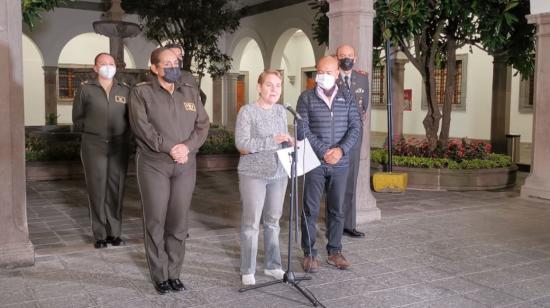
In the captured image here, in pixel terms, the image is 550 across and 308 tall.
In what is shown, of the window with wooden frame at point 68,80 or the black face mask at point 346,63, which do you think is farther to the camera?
the window with wooden frame at point 68,80

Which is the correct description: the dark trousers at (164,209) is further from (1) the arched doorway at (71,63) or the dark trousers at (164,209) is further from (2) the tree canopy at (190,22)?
(1) the arched doorway at (71,63)

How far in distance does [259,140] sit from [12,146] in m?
2.04

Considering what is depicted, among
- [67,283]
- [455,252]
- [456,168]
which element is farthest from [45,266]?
[456,168]

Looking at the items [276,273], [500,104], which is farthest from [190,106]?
[500,104]

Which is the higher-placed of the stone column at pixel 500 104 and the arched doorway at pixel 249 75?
the arched doorway at pixel 249 75

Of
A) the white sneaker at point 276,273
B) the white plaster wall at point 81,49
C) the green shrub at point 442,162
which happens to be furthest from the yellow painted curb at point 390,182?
the white plaster wall at point 81,49

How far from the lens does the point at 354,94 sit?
5.47 m

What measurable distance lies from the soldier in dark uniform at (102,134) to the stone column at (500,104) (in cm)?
996

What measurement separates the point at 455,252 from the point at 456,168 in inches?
168

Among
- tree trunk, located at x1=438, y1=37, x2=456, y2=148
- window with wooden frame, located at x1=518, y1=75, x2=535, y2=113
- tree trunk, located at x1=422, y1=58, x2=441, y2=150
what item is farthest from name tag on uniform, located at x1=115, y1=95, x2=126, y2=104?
window with wooden frame, located at x1=518, y1=75, x2=535, y2=113

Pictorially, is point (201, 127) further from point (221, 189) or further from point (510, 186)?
point (510, 186)

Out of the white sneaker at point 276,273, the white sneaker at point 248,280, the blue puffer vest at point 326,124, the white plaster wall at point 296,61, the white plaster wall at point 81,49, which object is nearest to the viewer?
the white sneaker at point 248,280

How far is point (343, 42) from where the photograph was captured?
618 centimetres

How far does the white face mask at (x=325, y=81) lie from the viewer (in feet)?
14.6
